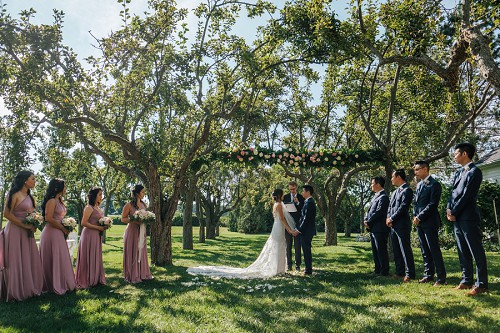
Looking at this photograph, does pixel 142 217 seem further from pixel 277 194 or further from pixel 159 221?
pixel 277 194

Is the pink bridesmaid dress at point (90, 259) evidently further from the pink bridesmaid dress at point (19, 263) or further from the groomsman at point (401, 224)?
the groomsman at point (401, 224)

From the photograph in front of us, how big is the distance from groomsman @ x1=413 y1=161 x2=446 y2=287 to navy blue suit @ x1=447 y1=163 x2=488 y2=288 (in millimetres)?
633

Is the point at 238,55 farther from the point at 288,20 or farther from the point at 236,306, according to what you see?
the point at 236,306

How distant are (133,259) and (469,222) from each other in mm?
7257

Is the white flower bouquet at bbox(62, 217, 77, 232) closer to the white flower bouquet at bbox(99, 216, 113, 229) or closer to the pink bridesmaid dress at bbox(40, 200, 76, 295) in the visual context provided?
the pink bridesmaid dress at bbox(40, 200, 76, 295)

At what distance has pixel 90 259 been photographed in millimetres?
8172

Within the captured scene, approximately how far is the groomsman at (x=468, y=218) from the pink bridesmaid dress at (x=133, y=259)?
686 centimetres

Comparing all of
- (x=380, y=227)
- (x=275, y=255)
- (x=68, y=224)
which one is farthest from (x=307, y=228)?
(x=68, y=224)

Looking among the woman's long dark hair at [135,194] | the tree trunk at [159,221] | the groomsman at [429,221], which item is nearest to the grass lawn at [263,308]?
the groomsman at [429,221]

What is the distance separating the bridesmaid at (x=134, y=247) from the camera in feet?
28.5

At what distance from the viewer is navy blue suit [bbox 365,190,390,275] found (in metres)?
8.93

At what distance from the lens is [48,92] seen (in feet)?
35.7

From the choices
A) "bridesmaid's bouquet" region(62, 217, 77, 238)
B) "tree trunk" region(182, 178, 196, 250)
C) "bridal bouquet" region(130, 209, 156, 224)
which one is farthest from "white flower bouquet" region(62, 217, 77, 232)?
"tree trunk" region(182, 178, 196, 250)

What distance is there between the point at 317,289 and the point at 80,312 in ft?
14.6
